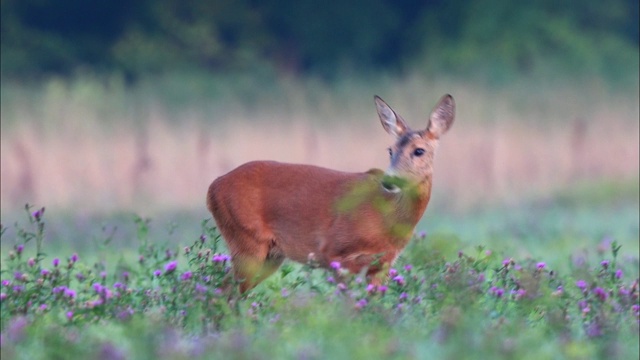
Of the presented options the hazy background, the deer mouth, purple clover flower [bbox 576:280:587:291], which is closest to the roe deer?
the deer mouth

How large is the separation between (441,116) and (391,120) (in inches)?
10.4

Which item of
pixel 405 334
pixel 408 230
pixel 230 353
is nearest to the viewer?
pixel 230 353

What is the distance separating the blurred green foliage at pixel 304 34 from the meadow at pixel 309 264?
2144 millimetres

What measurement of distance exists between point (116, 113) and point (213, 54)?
5969mm

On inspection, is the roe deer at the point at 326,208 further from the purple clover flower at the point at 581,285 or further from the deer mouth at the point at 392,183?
the purple clover flower at the point at 581,285

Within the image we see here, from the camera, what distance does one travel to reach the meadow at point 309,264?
5137 mm

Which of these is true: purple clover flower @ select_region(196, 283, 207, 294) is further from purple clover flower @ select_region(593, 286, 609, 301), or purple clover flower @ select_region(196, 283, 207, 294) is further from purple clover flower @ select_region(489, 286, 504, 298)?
purple clover flower @ select_region(593, 286, 609, 301)

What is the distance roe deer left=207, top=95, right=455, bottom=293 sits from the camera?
7.05 metres

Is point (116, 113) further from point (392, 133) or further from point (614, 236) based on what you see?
point (392, 133)

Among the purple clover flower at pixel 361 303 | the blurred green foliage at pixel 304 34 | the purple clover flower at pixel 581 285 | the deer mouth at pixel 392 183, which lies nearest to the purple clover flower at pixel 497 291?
the purple clover flower at pixel 581 285

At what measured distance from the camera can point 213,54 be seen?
1983 centimetres

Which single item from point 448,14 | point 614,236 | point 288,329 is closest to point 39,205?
point 614,236

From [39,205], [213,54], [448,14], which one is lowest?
[39,205]

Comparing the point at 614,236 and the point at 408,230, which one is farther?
the point at 614,236
